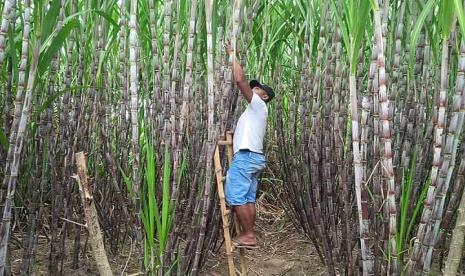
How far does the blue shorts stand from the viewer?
1.87 m

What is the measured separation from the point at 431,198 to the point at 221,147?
2.64ft

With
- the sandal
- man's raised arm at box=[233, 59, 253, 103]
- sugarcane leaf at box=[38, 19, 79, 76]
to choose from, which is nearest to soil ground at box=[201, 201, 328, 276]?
the sandal

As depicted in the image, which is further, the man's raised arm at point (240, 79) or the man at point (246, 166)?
the man at point (246, 166)

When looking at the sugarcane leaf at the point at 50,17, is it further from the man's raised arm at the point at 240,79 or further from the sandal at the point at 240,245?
the sandal at the point at 240,245

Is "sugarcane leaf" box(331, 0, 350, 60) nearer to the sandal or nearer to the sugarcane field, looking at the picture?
the sugarcane field

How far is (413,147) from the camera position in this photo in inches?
60.4

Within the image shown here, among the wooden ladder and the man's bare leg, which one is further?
the man's bare leg

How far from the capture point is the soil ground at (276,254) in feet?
6.91

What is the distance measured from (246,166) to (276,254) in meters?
0.65

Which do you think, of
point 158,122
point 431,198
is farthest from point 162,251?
point 431,198

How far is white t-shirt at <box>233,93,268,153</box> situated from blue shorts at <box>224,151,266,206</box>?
3 cm

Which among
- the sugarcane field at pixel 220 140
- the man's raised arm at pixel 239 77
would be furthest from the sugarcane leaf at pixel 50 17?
the man's raised arm at pixel 239 77

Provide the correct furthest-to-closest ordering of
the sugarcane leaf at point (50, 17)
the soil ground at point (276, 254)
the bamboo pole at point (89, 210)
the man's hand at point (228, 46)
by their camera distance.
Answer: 1. the soil ground at point (276, 254)
2. the man's hand at point (228, 46)
3. the sugarcane leaf at point (50, 17)
4. the bamboo pole at point (89, 210)

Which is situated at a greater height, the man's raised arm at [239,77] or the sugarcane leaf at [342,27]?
the sugarcane leaf at [342,27]
